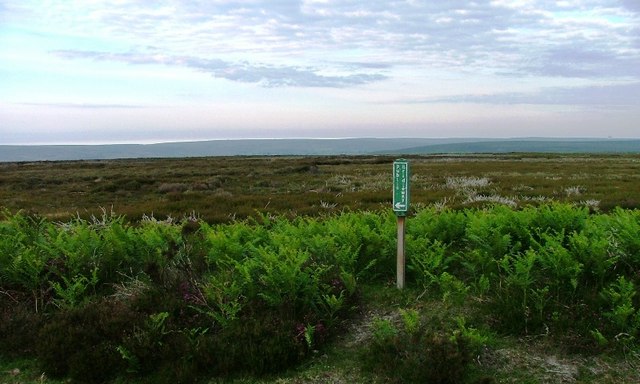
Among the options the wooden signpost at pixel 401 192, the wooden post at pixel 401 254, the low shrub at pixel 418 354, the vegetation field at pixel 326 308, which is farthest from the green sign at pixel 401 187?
the low shrub at pixel 418 354

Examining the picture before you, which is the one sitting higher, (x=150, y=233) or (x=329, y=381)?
(x=150, y=233)

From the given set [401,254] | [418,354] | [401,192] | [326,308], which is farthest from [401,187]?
[418,354]

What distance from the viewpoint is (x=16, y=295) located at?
19.6ft

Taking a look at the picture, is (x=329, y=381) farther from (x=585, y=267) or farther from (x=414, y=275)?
(x=585, y=267)

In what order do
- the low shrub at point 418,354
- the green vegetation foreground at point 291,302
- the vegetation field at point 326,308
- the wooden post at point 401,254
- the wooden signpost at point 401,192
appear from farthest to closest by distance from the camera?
the wooden post at point 401,254
the wooden signpost at point 401,192
the green vegetation foreground at point 291,302
the vegetation field at point 326,308
the low shrub at point 418,354

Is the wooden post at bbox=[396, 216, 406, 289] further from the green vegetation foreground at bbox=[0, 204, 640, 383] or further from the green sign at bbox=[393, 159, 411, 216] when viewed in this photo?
the green vegetation foreground at bbox=[0, 204, 640, 383]

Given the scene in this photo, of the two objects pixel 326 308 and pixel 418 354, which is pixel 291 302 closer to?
pixel 326 308

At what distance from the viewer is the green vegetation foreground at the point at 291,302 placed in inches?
181

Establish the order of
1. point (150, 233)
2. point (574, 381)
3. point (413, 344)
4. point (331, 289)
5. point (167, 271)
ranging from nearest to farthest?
point (574, 381) → point (413, 344) → point (331, 289) → point (167, 271) → point (150, 233)

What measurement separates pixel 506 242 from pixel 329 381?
319cm

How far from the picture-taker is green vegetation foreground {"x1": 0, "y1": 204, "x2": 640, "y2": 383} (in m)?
4.59

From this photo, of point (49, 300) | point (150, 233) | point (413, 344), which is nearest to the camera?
point (413, 344)

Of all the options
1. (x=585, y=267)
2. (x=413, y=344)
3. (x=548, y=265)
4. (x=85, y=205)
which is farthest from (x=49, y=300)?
(x=85, y=205)

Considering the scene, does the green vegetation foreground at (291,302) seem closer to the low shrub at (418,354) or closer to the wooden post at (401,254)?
the low shrub at (418,354)
